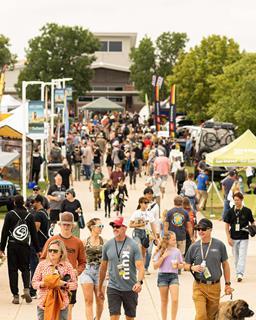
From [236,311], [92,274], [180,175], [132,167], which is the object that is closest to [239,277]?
[92,274]

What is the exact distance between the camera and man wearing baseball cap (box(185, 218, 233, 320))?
11914 millimetres

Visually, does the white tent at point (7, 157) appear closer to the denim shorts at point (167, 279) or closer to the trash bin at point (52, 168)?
the trash bin at point (52, 168)

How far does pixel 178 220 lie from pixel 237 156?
10.1 m

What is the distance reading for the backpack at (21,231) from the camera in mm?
14625

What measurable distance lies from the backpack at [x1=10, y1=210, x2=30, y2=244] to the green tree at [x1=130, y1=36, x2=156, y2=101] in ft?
280

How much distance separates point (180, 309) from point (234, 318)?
4836 mm

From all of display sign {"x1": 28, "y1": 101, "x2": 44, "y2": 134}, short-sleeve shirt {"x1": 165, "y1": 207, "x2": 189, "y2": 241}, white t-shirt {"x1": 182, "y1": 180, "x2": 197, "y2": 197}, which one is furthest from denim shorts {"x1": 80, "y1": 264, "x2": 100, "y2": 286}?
display sign {"x1": 28, "y1": 101, "x2": 44, "y2": 134}

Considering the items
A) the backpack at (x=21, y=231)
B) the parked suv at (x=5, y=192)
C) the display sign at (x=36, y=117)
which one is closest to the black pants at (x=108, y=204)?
the parked suv at (x=5, y=192)

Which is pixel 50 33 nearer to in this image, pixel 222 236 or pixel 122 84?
pixel 122 84

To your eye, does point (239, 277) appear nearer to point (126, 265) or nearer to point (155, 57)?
point (126, 265)

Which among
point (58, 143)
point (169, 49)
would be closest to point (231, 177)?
point (58, 143)

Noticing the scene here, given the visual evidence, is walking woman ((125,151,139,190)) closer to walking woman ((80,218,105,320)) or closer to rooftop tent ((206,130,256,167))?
rooftop tent ((206,130,256,167))

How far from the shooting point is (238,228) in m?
16.8

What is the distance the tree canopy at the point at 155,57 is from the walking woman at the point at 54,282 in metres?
90.7
